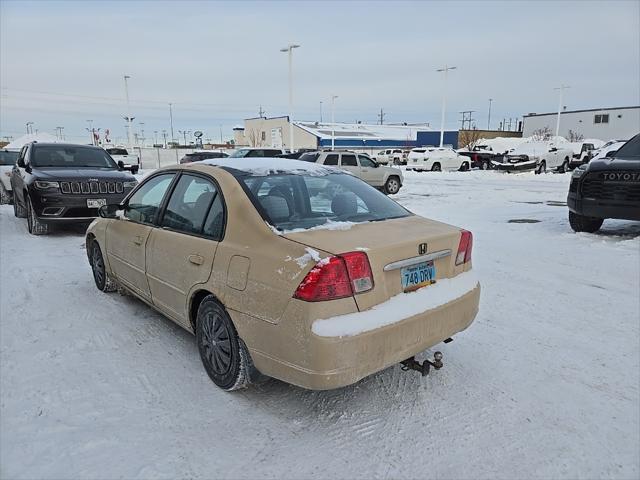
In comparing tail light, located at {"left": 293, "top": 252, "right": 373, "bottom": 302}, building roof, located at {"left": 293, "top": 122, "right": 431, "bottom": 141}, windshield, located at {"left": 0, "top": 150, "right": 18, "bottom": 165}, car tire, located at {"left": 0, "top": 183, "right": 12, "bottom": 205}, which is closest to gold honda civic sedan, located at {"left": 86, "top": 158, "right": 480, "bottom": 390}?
tail light, located at {"left": 293, "top": 252, "right": 373, "bottom": 302}

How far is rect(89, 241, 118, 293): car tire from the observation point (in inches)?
193

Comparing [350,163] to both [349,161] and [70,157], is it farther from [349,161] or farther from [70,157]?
[70,157]

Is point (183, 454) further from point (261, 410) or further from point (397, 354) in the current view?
point (397, 354)

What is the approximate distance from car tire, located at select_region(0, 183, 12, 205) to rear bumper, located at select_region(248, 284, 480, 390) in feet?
44.3

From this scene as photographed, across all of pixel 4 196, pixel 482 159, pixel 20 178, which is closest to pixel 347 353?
pixel 20 178

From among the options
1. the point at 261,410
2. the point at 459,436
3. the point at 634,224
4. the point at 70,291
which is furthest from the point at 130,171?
the point at 634,224

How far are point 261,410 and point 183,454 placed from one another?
0.56 m

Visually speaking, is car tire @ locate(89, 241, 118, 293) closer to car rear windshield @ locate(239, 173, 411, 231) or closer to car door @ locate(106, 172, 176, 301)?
car door @ locate(106, 172, 176, 301)

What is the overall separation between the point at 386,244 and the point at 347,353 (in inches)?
26.8

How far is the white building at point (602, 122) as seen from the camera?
61569 millimetres

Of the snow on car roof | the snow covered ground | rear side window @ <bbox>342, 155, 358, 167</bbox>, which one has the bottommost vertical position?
the snow covered ground

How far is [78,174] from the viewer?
26.0ft

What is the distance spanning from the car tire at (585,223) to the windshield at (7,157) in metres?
14.6

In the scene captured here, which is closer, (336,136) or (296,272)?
(296,272)
